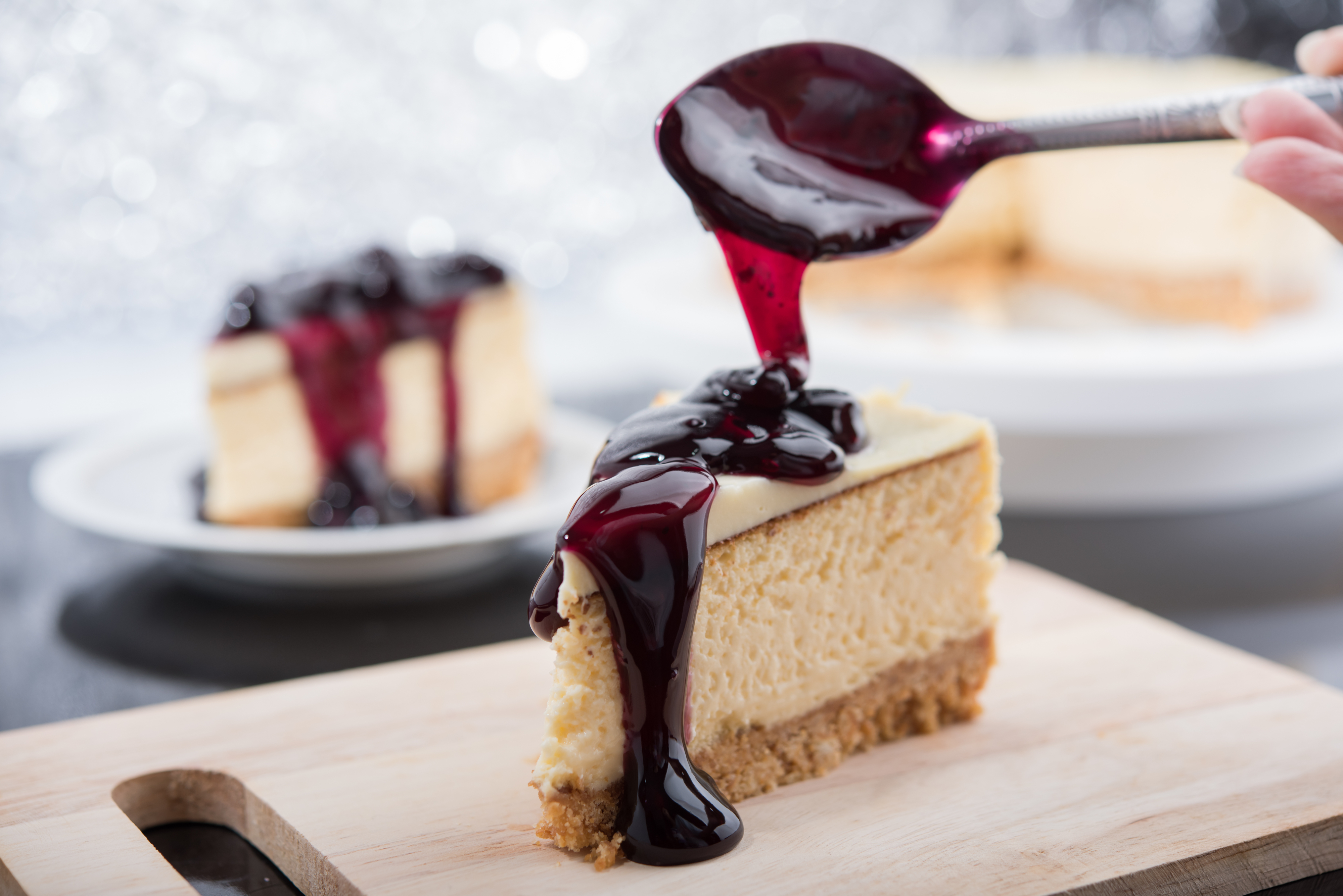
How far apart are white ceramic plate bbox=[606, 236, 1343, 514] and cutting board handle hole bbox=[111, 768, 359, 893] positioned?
103cm

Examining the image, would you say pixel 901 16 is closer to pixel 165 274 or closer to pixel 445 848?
pixel 165 274

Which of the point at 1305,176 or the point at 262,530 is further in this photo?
the point at 262,530

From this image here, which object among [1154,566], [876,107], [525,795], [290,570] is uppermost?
[876,107]

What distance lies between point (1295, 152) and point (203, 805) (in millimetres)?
1006

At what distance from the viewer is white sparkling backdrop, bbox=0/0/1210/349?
2.62 metres

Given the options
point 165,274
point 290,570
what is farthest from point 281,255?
point 290,570

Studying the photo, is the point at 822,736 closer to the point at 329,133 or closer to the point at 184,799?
the point at 184,799

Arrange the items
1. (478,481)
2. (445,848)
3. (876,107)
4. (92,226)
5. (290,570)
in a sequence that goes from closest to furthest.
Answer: (445,848) → (876,107) → (290,570) → (478,481) → (92,226)

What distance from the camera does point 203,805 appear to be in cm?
117

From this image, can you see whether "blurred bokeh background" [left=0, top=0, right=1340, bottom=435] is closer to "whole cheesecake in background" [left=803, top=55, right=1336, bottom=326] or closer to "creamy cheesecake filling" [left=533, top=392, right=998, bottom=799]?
"whole cheesecake in background" [left=803, top=55, right=1336, bottom=326]

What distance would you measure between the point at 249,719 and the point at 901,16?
8.73ft

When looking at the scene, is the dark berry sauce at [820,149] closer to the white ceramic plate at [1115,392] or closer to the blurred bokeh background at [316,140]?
the white ceramic plate at [1115,392]

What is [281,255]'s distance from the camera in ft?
9.64

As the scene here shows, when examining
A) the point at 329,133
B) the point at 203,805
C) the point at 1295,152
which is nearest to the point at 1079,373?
the point at 1295,152
